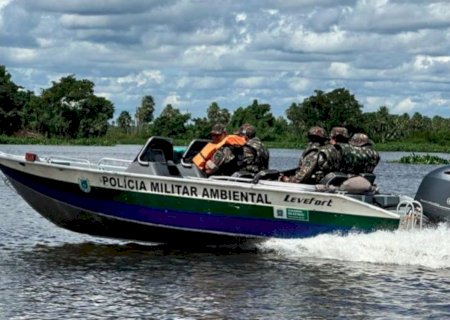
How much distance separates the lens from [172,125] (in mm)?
106500

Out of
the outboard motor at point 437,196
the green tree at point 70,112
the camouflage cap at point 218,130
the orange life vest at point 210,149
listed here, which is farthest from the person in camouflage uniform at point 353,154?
the green tree at point 70,112

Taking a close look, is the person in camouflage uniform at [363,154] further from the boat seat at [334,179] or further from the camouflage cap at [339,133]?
the boat seat at [334,179]

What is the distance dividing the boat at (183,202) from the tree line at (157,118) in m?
86.5

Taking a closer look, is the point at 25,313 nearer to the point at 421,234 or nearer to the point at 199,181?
the point at 199,181

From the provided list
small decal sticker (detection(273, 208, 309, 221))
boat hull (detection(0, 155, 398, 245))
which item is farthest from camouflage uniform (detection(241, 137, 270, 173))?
small decal sticker (detection(273, 208, 309, 221))

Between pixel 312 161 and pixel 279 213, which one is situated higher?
pixel 312 161

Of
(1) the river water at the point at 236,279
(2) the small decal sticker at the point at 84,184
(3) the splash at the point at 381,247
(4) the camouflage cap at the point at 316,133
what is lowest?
(1) the river water at the point at 236,279

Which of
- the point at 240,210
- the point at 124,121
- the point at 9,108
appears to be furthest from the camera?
the point at 124,121

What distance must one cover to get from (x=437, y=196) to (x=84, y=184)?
5085 millimetres

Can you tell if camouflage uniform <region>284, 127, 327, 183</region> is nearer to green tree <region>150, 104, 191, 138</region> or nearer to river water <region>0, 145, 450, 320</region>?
river water <region>0, 145, 450, 320</region>

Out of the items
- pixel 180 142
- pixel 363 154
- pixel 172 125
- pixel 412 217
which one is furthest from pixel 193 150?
pixel 172 125

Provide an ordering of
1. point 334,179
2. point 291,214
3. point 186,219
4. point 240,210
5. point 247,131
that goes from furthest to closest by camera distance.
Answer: point 247,131 → point 186,219 → point 240,210 → point 334,179 → point 291,214

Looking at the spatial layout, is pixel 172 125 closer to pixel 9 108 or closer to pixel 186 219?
pixel 9 108

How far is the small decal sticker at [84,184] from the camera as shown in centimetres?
1437
